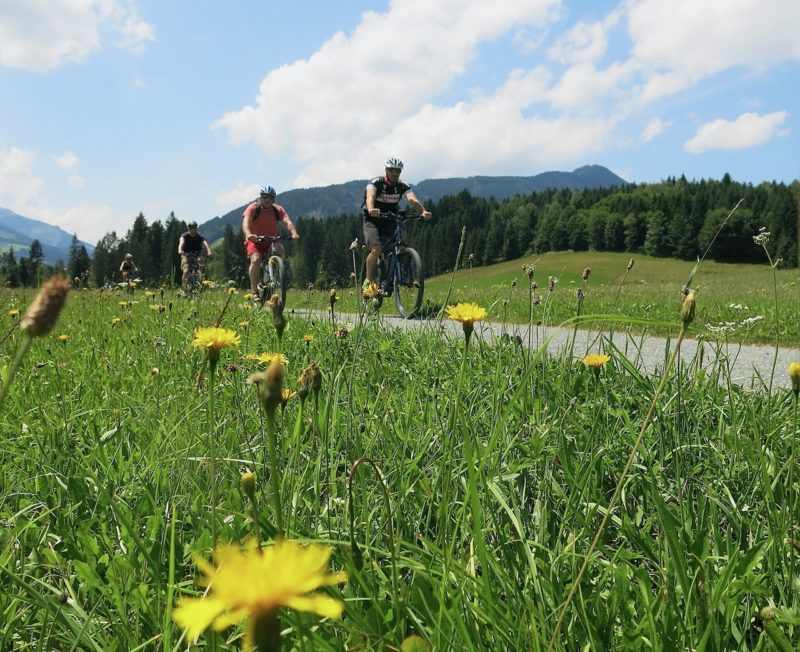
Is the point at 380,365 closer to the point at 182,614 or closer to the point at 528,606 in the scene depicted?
the point at 528,606

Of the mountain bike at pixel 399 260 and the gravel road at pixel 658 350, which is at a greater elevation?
the mountain bike at pixel 399 260

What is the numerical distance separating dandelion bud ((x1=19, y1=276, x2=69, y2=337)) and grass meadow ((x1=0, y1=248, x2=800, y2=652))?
5 cm

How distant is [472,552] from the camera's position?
1.18 m

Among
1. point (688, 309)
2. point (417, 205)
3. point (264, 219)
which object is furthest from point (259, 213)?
point (688, 309)

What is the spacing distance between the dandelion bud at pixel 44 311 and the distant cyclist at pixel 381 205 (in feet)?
24.0

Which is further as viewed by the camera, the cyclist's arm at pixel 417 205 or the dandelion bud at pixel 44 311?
the cyclist's arm at pixel 417 205

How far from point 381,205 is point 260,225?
2.22 meters

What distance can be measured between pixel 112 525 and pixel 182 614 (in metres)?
1.17

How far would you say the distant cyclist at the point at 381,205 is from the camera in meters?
7.97

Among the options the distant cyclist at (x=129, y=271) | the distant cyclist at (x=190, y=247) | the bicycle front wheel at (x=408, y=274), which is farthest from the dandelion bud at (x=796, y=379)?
the distant cyclist at (x=190, y=247)

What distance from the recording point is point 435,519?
1.44m

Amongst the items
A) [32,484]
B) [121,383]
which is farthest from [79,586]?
[121,383]

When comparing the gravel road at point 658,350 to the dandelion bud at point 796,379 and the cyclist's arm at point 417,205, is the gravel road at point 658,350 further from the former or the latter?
the cyclist's arm at point 417,205

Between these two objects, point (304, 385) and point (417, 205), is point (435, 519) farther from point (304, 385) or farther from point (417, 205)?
A: point (417, 205)
